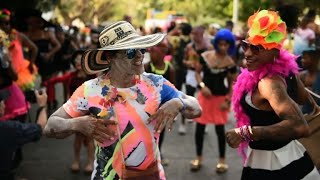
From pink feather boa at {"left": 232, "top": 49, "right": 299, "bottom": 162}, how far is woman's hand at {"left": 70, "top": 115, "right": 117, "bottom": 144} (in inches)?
38.8

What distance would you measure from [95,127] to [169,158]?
3.93 m

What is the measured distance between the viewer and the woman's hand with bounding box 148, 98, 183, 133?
8.09ft

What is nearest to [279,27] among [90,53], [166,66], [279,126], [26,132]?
[279,126]

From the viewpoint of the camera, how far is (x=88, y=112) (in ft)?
8.42

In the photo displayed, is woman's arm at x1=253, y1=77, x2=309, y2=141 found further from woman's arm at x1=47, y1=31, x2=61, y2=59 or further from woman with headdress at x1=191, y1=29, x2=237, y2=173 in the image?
woman's arm at x1=47, y1=31, x2=61, y2=59

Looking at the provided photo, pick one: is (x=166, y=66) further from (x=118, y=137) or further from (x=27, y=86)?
(x=118, y=137)

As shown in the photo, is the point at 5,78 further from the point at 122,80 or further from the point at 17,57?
the point at 122,80

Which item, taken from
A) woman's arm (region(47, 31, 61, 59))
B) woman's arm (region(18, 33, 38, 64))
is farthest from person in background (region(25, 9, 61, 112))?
woman's arm (region(18, 33, 38, 64))

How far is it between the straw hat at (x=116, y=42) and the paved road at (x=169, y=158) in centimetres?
301

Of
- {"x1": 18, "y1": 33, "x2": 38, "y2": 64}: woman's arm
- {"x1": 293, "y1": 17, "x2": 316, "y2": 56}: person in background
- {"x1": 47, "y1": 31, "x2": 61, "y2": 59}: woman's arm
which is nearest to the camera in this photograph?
{"x1": 18, "y1": 33, "x2": 38, "y2": 64}: woman's arm

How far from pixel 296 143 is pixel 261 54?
2.04 feet

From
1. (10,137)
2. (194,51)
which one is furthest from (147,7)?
(10,137)

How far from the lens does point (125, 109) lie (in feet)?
8.27

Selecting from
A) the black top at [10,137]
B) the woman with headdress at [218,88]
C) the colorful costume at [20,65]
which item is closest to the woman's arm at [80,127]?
the black top at [10,137]
